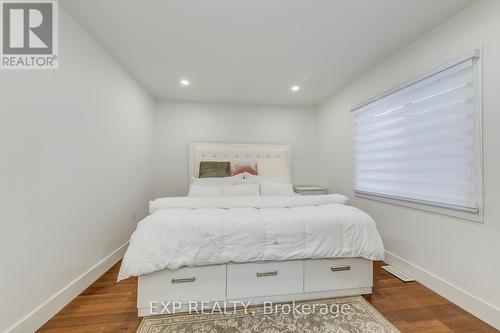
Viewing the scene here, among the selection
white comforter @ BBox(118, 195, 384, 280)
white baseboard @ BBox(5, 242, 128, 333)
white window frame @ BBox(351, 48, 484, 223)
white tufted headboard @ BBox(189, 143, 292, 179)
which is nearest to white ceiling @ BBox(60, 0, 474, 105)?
white window frame @ BBox(351, 48, 484, 223)

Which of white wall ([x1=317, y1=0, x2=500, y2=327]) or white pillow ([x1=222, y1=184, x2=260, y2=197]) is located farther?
white pillow ([x1=222, y1=184, x2=260, y2=197])

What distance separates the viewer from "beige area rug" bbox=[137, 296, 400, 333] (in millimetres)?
1501

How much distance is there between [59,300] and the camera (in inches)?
66.3

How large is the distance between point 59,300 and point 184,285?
3.35 ft

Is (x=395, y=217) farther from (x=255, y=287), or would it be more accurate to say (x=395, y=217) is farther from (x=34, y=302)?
(x=34, y=302)

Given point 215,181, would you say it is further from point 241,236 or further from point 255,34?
point 255,34

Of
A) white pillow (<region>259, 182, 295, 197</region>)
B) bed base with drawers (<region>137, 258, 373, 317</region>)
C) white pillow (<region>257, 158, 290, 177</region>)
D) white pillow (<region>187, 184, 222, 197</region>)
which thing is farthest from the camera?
white pillow (<region>257, 158, 290, 177</region>)

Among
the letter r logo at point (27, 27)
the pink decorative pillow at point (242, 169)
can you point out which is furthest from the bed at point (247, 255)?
the pink decorative pillow at point (242, 169)

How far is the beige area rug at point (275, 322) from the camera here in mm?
1501

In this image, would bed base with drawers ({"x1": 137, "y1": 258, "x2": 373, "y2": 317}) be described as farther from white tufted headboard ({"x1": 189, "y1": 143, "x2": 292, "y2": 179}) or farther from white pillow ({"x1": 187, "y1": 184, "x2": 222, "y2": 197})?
white tufted headboard ({"x1": 189, "y1": 143, "x2": 292, "y2": 179})

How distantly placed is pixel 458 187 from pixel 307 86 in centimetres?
227

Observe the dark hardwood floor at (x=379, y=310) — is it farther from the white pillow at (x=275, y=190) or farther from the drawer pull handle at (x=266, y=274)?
the white pillow at (x=275, y=190)

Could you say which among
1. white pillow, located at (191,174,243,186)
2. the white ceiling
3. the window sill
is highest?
the white ceiling

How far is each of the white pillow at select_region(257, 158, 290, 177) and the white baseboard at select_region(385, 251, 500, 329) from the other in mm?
2092
